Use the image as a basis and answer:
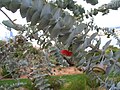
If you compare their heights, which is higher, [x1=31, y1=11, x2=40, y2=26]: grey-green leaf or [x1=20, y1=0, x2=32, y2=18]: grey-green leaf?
[x1=20, y1=0, x2=32, y2=18]: grey-green leaf

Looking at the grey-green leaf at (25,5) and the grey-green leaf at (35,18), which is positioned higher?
the grey-green leaf at (25,5)

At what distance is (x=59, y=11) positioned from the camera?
0.43m

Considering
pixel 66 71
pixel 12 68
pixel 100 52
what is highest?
pixel 100 52

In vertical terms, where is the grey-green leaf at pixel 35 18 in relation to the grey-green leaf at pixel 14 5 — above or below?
below

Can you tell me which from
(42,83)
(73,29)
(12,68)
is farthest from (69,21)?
(12,68)

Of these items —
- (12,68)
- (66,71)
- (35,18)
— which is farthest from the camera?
(66,71)

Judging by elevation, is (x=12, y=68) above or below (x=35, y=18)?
below

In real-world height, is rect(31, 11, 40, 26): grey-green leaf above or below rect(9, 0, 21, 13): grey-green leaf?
below

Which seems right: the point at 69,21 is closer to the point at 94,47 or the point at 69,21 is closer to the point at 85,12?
the point at 94,47

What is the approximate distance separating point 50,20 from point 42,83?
1.83 feet

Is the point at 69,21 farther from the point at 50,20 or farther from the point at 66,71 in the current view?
the point at 66,71

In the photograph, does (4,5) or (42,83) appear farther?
(42,83)

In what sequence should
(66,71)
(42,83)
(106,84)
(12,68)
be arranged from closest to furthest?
(106,84) < (42,83) < (12,68) < (66,71)

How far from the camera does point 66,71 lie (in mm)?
9430
